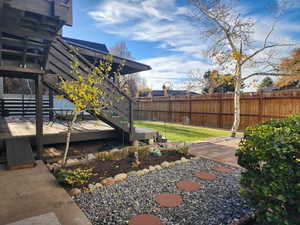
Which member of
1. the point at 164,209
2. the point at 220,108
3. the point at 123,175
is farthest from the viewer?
the point at 220,108

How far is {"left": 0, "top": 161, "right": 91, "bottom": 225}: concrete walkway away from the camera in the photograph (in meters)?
1.85

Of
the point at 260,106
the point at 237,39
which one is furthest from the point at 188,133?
the point at 237,39

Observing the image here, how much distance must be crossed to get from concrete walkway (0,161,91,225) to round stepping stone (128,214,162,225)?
0.50 metres

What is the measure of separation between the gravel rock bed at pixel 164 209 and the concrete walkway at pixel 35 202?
7.7 inches

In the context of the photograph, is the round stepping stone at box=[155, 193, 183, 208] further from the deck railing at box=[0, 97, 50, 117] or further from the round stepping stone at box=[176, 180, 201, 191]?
the deck railing at box=[0, 97, 50, 117]

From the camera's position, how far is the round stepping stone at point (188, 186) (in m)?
2.73

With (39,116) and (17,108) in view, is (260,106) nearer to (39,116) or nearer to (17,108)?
(39,116)

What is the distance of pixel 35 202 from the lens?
2203mm

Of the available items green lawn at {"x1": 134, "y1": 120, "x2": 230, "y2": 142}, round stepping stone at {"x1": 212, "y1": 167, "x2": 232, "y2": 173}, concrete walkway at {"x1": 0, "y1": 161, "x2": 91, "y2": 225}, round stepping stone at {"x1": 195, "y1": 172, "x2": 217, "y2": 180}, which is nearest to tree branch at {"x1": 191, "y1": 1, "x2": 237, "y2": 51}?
green lawn at {"x1": 134, "y1": 120, "x2": 230, "y2": 142}

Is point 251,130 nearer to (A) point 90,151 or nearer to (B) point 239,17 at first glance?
(A) point 90,151

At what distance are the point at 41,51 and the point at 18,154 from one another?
2367mm

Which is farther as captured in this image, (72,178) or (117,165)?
(117,165)

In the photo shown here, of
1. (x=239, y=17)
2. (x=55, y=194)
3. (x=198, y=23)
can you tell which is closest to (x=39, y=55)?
(x=55, y=194)

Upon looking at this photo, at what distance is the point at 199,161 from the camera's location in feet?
13.5
